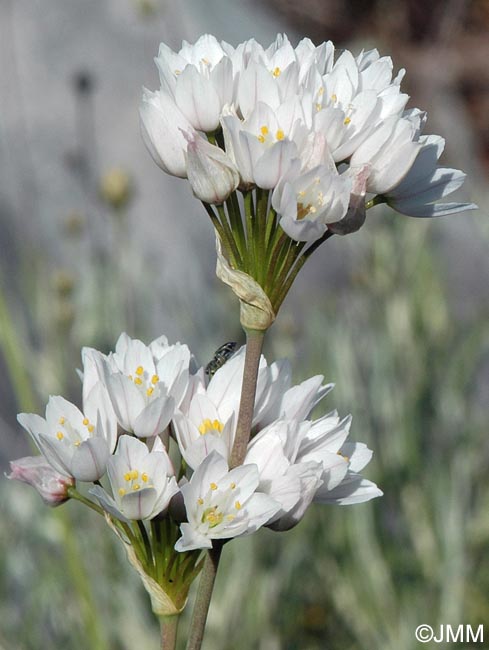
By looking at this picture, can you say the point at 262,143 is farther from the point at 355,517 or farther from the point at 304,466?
the point at 355,517

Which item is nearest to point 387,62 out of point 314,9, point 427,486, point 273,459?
point 273,459

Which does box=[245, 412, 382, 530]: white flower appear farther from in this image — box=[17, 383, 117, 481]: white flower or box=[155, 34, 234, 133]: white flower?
box=[155, 34, 234, 133]: white flower

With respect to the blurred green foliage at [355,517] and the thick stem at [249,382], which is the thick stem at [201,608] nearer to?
the thick stem at [249,382]

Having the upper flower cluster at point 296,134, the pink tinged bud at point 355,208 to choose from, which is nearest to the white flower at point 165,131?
the upper flower cluster at point 296,134

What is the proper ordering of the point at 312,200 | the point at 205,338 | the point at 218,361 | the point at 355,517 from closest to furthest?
the point at 312,200 → the point at 218,361 → the point at 355,517 → the point at 205,338

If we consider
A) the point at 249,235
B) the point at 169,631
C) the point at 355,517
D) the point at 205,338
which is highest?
the point at 249,235

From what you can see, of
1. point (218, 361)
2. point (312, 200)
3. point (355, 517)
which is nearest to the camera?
point (312, 200)

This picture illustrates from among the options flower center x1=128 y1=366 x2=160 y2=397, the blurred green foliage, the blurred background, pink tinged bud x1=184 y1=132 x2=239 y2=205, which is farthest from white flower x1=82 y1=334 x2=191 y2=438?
the blurred green foliage

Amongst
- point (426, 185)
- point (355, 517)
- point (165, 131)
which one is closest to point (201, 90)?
point (165, 131)
